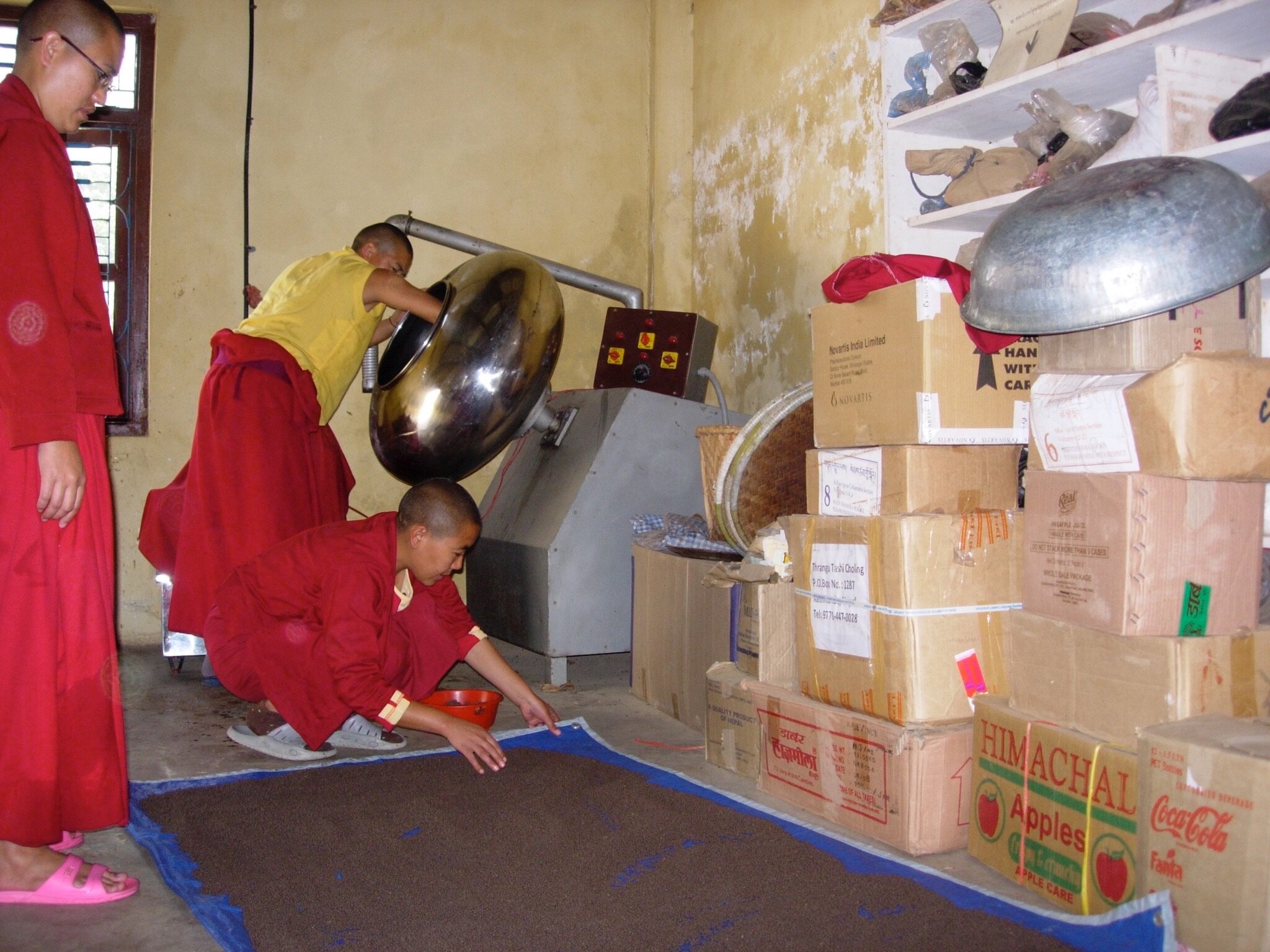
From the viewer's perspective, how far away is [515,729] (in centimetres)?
282

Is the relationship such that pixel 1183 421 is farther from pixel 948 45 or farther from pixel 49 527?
pixel 49 527

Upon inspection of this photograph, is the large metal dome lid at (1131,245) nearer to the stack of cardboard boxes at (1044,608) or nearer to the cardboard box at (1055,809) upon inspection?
the stack of cardboard boxes at (1044,608)

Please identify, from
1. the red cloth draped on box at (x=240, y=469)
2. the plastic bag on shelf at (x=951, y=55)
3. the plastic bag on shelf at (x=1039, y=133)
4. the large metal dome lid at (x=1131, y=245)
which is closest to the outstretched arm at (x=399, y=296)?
the red cloth draped on box at (x=240, y=469)

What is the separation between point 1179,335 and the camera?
1.66m

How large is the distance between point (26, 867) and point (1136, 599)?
1833 millimetres

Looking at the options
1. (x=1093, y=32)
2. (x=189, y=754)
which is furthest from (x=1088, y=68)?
(x=189, y=754)

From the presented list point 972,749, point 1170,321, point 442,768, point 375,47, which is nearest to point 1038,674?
point 972,749

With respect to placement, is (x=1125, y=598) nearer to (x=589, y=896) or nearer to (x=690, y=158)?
(x=589, y=896)

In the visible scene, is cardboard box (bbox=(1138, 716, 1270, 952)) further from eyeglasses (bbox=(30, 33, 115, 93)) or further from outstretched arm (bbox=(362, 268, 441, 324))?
outstretched arm (bbox=(362, 268, 441, 324))

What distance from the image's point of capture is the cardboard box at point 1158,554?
1.61m

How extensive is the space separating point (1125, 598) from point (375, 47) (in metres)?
3.97

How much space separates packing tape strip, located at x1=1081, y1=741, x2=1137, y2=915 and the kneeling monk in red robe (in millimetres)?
1193

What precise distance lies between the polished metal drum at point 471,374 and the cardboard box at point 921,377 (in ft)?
3.89

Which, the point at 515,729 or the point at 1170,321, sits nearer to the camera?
the point at 1170,321
